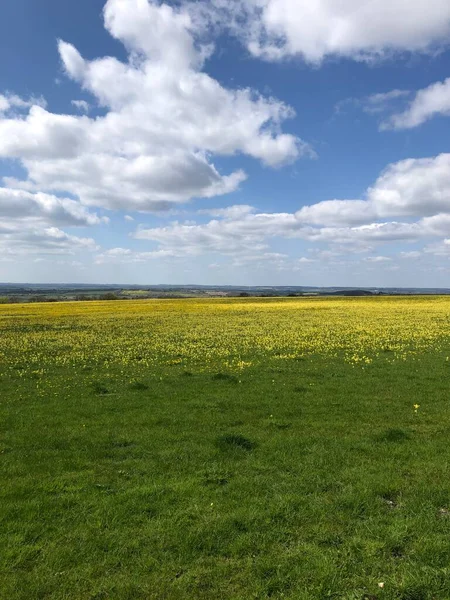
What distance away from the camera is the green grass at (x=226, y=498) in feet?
Result: 19.9

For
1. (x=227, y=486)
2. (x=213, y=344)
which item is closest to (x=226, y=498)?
(x=227, y=486)

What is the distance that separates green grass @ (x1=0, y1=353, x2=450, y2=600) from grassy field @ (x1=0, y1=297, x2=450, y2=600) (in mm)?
34

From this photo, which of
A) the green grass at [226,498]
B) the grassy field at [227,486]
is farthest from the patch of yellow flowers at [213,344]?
the green grass at [226,498]

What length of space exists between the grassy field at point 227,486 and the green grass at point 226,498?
A: 1.3 inches

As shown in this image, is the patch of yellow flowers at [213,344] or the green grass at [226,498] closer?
the green grass at [226,498]

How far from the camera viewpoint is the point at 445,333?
34.6 m

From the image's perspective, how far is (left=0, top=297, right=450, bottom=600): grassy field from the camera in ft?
20.0

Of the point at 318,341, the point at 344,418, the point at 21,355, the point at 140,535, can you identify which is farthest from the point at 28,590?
the point at 318,341

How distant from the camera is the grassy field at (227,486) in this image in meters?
6.09

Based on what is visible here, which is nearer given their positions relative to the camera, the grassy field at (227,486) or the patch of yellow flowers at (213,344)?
the grassy field at (227,486)

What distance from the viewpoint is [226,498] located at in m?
8.38

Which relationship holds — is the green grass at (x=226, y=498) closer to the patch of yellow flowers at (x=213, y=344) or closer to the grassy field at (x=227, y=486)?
the grassy field at (x=227, y=486)

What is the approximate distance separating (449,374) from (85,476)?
16723 mm

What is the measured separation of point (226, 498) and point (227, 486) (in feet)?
1.62
